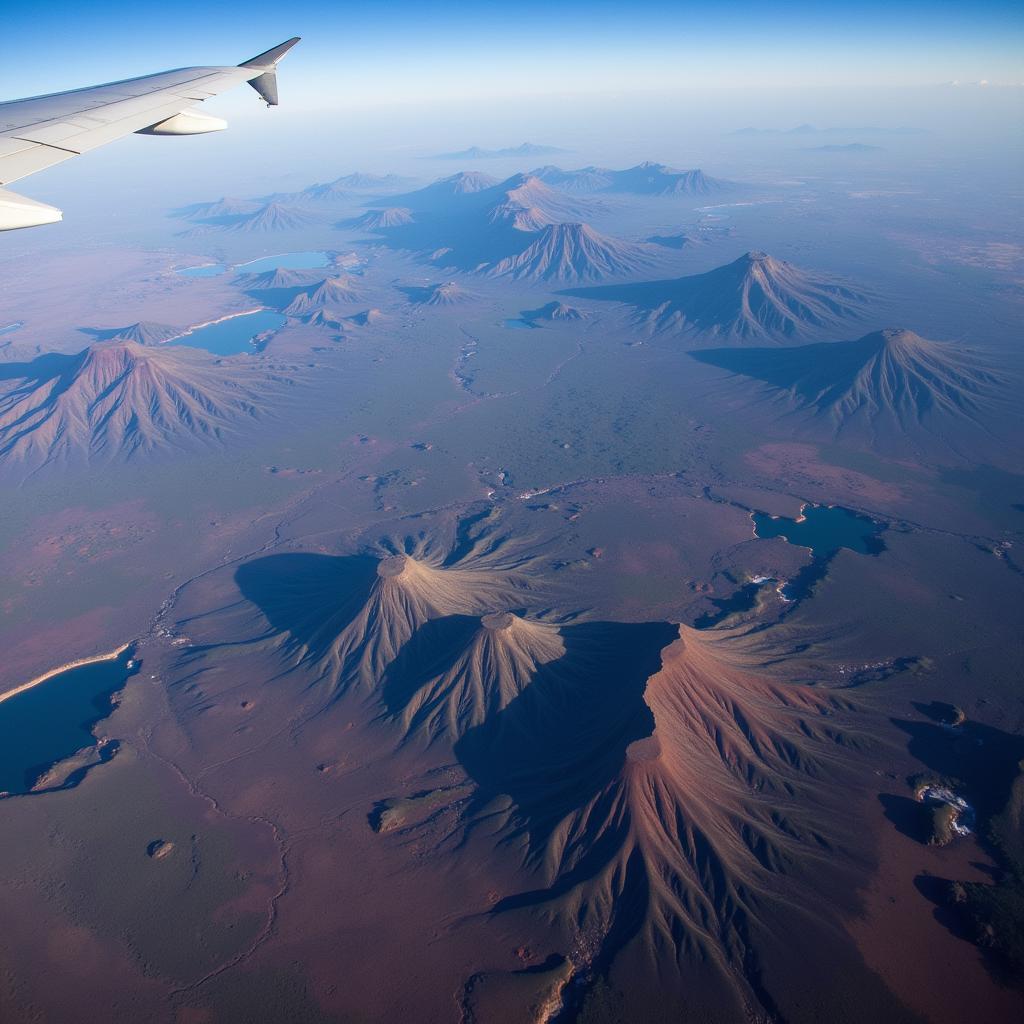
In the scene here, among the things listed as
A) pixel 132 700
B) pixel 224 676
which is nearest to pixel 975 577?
pixel 224 676

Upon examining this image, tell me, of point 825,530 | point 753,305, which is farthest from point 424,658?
point 753,305

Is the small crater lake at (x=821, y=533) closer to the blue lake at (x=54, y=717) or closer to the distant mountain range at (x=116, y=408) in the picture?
the blue lake at (x=54, y=717)

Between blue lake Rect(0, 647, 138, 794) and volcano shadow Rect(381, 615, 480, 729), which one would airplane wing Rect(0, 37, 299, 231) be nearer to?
volcano shadow Rect(381, 615, 480, 729)

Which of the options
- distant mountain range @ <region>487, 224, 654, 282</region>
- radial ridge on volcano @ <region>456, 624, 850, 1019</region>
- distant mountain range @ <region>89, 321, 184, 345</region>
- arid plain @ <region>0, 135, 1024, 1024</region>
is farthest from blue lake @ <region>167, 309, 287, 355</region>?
radial ridge on volcano @ <region>456, 624, 850, 1019</region>

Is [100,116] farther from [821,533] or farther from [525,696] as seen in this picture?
[821,533]

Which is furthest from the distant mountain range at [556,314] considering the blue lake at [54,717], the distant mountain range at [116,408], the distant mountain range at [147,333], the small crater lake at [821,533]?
the blue lake at [54,717]

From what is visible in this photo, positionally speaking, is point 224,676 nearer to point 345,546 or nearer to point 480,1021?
point 345,546
